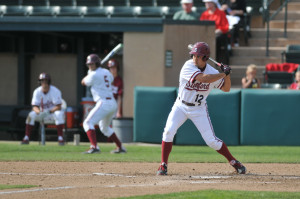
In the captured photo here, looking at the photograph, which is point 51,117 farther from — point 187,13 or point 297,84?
point 297,84

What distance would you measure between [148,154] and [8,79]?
8.05m

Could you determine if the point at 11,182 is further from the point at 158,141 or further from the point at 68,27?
the point at 68,27

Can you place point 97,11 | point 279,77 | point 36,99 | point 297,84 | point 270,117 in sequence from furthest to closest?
point 97,11
point 279,77
point 36,99
point 297,84
point 270,117

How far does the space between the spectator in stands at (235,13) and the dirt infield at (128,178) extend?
785 cm

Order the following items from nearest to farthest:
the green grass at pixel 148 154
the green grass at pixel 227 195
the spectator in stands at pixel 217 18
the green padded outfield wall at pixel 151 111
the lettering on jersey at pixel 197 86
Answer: the green grass at pixel 227 195
the lettering on jersey at pixel 197 86
the green grass at pixel 148 154
the green padded outfield wall at pixel 151 111
the spectator in stands at pixel 217 18

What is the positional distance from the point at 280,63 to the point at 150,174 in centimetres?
919

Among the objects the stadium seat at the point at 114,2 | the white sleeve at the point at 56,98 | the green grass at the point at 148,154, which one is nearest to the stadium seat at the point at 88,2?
the stadium seat at the point at 114,2

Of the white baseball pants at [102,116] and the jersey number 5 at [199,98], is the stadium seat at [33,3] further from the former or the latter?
the jersey number 5 at [199,98]

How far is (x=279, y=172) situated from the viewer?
9117 millimetres

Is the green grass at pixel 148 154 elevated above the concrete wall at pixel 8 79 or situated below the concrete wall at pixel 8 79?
below

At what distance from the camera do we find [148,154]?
12000 millimetres

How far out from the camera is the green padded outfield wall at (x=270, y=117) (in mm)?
13758

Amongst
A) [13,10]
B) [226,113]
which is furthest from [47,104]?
[13,10]

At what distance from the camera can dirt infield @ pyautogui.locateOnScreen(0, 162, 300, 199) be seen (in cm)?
696
